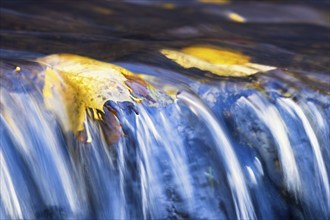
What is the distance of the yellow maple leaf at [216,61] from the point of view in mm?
3492

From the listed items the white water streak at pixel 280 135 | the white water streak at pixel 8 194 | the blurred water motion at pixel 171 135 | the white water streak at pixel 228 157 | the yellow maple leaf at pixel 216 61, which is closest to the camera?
the white water streak at pixel 8 194

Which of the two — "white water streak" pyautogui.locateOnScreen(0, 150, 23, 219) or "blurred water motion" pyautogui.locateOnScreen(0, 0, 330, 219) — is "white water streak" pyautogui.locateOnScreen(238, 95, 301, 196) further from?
"white water streak" pyautogui.locateOnScreen(0, 150, 23, 219)

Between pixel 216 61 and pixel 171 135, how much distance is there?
2.23 feet

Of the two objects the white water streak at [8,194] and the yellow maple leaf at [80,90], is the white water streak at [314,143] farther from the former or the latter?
the white water streak at [8,194]

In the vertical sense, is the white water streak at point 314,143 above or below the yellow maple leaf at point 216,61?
below

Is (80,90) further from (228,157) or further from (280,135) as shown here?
(280,135)

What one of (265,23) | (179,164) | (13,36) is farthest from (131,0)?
(179,164)

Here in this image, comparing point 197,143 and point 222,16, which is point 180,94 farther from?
point 222,16

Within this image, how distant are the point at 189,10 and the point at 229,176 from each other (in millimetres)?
2093

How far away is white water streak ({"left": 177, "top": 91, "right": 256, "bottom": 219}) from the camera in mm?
3100

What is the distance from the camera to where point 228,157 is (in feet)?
10.3

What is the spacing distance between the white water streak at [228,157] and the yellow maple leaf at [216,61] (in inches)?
13.0

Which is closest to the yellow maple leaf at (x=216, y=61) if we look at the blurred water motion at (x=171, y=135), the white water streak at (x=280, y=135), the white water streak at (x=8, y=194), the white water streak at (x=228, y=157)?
the blurred water motion at (x=171, y=135)

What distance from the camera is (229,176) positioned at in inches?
122
